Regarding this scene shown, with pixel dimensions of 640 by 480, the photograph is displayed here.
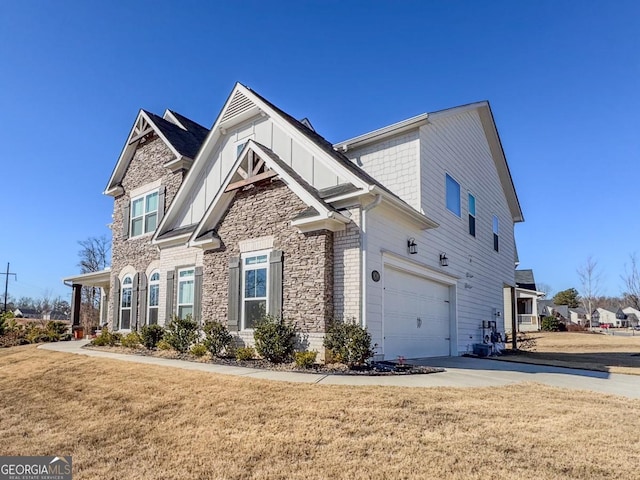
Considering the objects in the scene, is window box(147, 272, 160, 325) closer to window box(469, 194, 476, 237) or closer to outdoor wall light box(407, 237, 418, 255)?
outdoor wall light box(407, 237, 418, 255)

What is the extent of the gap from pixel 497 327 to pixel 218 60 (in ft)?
51.1

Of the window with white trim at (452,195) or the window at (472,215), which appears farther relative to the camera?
the window at (472,215)

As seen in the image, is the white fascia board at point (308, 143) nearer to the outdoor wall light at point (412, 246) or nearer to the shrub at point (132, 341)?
the outdoor wall light at point (412, 246)

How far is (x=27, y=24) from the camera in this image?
12156 millimetres

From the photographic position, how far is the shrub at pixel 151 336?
45.4 feet

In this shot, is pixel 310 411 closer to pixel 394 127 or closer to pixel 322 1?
pixel 394 127

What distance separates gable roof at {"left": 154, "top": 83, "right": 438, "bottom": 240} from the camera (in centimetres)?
1048

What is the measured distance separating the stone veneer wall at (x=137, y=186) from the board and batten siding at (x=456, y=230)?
8236mm

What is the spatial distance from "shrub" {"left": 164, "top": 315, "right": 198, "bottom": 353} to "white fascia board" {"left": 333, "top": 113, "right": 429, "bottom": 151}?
694 centimetres

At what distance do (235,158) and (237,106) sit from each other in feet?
5.28

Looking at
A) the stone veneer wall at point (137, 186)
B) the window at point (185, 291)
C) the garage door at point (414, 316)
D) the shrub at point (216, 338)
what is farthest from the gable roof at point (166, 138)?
the garage door at point (414, 316)

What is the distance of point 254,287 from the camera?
11.8m

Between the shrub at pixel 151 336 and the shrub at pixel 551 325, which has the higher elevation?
the shrub at pixel 151 336

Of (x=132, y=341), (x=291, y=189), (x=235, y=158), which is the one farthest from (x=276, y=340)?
(x=235, y=158)
